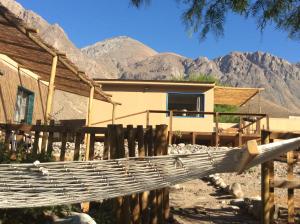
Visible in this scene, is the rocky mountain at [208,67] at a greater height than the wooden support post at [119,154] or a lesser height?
greater

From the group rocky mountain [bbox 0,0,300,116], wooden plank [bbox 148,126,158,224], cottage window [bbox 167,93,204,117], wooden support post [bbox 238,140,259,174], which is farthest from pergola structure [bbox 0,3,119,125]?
rocky mountain [bbox 0,0,300,116]

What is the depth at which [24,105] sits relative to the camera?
49.0ft

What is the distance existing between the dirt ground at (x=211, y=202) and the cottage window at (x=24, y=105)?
6988mm

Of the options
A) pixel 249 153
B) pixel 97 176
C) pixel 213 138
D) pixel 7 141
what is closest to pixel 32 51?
pixel 7 141

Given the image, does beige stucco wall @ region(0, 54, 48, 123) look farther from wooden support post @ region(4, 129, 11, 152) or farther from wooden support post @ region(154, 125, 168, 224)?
wooden support post @ region(154, 125, 168, 224)

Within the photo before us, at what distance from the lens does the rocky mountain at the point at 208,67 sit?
5753 inches

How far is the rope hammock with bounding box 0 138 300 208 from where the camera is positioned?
3090 millimetres

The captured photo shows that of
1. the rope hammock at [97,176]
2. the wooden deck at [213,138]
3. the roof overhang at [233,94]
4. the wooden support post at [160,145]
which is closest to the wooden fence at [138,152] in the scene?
the wooden support post at [160,145]

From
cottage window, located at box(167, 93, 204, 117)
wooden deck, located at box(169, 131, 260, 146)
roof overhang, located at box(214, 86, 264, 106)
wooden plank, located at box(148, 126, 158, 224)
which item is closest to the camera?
wooden plank, located at box(148, 126, 158, 224)

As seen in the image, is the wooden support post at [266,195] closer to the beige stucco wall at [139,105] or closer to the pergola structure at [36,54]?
the pergola structure at [36,54]

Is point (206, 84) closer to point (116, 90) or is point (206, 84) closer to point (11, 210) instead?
point (116, 90)

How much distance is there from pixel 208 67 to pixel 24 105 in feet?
521

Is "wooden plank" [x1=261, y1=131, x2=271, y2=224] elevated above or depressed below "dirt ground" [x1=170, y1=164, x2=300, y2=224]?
→ above

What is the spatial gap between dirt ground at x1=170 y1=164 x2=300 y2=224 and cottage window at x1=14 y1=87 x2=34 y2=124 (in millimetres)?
6988
